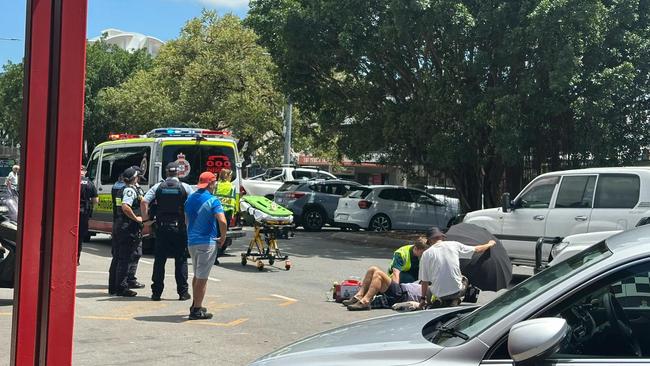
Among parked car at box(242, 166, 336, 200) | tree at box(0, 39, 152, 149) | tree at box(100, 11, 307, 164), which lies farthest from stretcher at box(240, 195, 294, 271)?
tree at box(0, 39, 152, 149)

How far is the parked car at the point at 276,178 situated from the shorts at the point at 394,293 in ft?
52.3

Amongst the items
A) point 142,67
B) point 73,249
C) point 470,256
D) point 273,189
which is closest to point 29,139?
point 73,249

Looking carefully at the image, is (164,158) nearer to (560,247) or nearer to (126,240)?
(126,240)

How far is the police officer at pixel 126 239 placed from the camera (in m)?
9.98

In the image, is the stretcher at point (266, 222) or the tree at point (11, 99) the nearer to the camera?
the tree at point (11, 99)

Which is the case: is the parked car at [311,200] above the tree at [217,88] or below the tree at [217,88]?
below

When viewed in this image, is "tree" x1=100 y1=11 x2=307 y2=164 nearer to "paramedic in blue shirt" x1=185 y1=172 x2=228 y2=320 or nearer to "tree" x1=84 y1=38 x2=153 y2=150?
"tree" x1=84 y1=38 x2=153 y2=150

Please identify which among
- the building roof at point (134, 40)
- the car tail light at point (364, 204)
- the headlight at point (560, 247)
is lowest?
the headlight at point (560, 247)

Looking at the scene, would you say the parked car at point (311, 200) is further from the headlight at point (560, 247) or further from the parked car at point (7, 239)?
the parked car at point (7, 239)

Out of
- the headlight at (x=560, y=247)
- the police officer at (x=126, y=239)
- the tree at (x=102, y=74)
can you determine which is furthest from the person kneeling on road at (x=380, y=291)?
the tree at (x=102, y=74)

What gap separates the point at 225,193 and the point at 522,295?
36.0 feet

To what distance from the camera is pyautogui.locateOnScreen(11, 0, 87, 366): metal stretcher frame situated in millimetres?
3201

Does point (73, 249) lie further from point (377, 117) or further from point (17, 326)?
point (377, 117)

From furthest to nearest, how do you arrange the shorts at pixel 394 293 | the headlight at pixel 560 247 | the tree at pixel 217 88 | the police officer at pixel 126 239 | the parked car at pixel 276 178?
1. the tree at pixel 217 88
2. the parked car at pixel 276 178
3. the police officer at pixel 126 239
4. the shorts at pixel 394 293
5. the headlight at pixel 560 247
